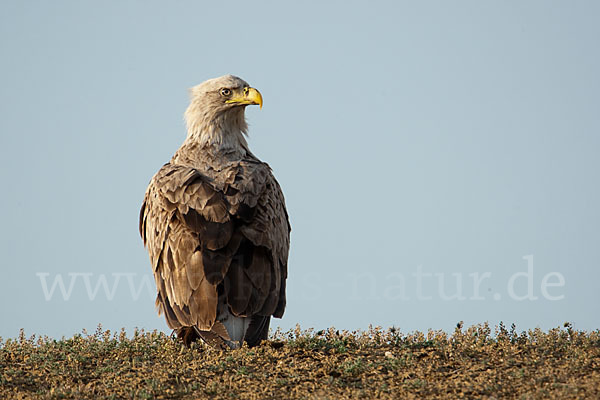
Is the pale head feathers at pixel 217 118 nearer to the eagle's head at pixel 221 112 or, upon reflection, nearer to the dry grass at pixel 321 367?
the eagle's head at pixel 221 112

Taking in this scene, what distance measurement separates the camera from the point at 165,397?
859 centimetres

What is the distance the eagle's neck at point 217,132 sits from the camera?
1257 cm

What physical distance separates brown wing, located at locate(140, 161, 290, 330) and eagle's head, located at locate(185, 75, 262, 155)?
43.1 inches

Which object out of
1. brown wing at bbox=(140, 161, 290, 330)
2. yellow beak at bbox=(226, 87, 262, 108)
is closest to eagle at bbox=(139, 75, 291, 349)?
brown wing at bbox=(140, 161, 290, 330)

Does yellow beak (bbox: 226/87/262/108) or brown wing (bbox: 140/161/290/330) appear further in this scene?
yellow beak (bbox: 226/87/262/108)

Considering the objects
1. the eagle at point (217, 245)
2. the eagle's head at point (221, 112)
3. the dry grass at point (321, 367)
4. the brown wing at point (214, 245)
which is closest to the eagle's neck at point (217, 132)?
the eagle's head at point (221, 112)

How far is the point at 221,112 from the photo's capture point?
12867 millimetres

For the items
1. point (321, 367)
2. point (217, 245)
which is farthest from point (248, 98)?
point (321, 367)

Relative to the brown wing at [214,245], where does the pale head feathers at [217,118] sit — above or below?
above

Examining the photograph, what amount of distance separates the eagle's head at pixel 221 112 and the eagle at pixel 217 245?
36cm

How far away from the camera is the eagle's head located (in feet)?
41.7

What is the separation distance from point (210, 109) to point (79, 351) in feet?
14.6

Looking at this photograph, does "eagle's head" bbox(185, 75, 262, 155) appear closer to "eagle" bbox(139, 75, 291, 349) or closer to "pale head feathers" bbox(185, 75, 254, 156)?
"pale head feathers" bbox(185, 75, 254, 156)

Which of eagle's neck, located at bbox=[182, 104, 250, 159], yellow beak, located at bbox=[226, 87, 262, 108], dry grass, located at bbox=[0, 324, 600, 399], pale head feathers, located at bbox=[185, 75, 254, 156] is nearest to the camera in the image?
dry grass, located at bbox=[0, 324, 600, 399]
